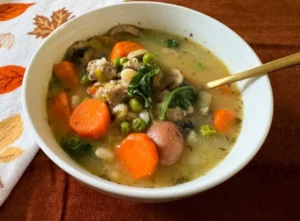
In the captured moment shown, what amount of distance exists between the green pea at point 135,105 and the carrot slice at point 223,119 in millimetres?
335

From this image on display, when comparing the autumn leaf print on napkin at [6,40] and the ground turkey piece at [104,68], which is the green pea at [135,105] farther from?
the autumn leaf print on napkin at [6,40]

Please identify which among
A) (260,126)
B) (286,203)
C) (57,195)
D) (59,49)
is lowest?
(286,203)

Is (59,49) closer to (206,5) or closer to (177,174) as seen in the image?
(177,174)

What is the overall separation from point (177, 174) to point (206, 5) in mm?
1286

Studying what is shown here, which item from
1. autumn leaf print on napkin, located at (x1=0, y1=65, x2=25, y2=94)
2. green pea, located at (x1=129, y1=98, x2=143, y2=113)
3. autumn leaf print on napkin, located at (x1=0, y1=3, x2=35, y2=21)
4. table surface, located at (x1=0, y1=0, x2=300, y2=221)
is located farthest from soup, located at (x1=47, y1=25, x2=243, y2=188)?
autumn leaf print on napkin, located at (x1=0, y1=3, x2=35, y2=21)

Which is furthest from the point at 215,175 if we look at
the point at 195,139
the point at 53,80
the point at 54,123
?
the point at 53,80

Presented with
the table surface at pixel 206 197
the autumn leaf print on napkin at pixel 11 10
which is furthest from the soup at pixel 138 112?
the autumn leaf print on napkin at pixel 11 10

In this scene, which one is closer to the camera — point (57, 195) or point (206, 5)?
point (57, 195)

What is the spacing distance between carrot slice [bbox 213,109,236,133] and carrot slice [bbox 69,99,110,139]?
1.55ft

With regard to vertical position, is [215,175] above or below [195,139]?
above

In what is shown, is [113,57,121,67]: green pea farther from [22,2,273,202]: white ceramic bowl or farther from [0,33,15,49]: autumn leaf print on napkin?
[0,33,15,49]: autumn leaf print on napkin

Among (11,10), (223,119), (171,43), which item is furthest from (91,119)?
(11,10)

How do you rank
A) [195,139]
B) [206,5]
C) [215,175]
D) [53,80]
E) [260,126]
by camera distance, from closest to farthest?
1. [215,175]
2. [260,126]
3. [195,139]
4. [53,80]
5. [206,5]

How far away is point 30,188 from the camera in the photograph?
158 cm
